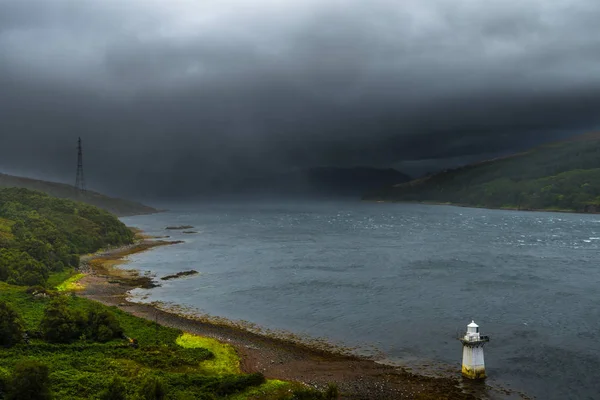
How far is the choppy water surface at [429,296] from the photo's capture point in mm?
44094

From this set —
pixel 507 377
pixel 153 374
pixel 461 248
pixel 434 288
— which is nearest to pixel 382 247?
pixel 461 248

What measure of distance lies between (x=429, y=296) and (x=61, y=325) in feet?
167

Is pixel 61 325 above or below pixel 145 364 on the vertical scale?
above

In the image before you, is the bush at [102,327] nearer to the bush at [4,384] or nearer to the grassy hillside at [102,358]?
the grassy hillside at [102,358]

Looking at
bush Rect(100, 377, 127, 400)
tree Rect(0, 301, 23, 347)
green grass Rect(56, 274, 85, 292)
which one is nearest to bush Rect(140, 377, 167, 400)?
bush Rect(100, 377, 127, 400)

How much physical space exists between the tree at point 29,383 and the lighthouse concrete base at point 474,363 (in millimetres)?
30600

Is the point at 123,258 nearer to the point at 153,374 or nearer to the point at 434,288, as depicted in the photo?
the point at 434,288

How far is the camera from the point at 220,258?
118 meters

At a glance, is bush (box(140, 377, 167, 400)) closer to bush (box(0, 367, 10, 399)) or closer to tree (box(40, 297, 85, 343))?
bush (box(0, 367, 10, 399))

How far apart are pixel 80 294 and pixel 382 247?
86626 mm

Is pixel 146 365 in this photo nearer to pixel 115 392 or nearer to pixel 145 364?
pixel 145 364

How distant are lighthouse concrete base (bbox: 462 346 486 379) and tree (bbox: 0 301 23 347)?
37.2 meters

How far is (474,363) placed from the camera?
123 ft

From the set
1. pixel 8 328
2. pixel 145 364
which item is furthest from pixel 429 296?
pixel 8 328
